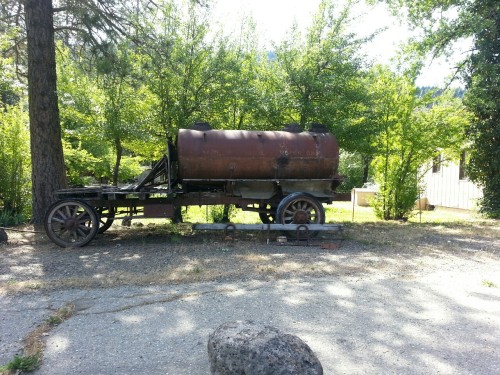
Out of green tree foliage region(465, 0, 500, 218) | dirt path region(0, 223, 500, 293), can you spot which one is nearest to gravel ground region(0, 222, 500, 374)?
dirt path region(0, 223, 500, 293)

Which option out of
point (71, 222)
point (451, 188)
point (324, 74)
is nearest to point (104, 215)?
point (71, 222)

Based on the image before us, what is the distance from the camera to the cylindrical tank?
8359 mm

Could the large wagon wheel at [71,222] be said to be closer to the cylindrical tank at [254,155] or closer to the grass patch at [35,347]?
the cylindrical tank at [254,155]

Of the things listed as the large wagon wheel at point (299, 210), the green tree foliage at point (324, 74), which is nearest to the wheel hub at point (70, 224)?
the large wagon wheel at point (299, 210)

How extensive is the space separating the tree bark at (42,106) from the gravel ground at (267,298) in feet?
Answer: 4.53

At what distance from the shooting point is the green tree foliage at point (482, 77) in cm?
1545

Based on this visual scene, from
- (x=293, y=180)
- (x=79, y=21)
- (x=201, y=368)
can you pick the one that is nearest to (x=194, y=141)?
(x=293, y=180)

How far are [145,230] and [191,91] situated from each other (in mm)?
3710

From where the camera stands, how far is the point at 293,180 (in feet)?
28.8

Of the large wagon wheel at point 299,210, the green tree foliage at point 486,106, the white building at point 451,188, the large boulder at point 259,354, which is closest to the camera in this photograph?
the large boulder at point 259,354

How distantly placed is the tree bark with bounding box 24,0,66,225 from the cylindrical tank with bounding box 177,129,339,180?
3.27 metres

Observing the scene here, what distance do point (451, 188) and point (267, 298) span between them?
1884cm

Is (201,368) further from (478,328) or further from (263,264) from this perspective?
(263,264)

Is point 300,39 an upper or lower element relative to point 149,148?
upper
